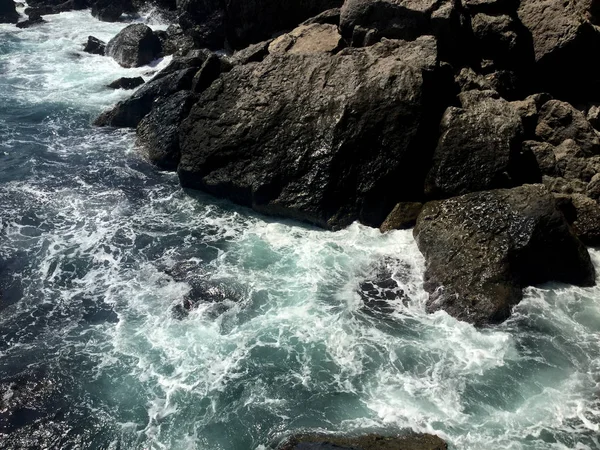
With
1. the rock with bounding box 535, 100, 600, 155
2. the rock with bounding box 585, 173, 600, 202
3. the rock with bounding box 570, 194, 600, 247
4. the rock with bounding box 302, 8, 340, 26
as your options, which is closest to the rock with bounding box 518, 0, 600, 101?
the rock with bounding box 535, 100, 600, 155

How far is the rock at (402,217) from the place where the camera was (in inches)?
795

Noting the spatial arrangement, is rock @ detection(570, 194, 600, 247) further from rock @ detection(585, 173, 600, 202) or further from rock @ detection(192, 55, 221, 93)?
rock @ detection(192, 55, 221, 93)

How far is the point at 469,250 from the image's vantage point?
17719 mm

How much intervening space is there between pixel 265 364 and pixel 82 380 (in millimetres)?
5012

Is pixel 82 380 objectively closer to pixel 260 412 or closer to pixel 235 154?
pixel 260 412

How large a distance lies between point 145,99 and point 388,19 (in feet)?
41.2

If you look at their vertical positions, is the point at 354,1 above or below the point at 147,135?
above

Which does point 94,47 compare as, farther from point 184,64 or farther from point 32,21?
→ point 184,64

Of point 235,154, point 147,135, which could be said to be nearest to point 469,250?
point 235,154

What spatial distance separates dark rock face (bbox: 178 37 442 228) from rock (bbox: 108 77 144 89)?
444 inches

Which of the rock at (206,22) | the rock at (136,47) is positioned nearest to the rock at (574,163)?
the rock at (206,22)

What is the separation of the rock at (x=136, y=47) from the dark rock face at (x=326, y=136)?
14593mm

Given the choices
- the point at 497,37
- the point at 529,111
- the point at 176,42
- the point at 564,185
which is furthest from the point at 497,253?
the point at 176,42

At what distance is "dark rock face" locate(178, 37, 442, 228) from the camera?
20.4 m
